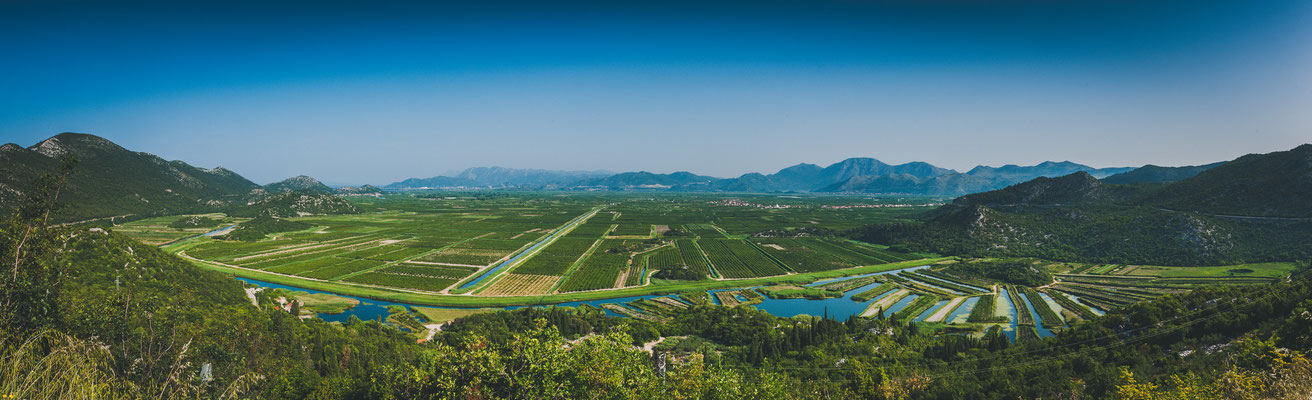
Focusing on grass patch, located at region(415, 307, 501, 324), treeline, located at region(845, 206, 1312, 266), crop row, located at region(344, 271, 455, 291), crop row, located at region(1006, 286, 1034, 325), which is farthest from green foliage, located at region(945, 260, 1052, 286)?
crop row, located at region(344, 271, 455, 291)

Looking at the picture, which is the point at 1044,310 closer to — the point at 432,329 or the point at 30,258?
the point at 432,329

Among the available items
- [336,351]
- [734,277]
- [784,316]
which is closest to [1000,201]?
[734,277]

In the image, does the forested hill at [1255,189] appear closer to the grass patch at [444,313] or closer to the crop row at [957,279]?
the crop row at [957,279]

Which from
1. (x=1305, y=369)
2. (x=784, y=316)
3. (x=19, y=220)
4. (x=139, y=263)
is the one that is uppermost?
(x=19, y=220)

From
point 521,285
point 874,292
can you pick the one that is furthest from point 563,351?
point 874,292

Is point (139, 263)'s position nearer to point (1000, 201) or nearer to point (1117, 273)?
point (1117, 273)

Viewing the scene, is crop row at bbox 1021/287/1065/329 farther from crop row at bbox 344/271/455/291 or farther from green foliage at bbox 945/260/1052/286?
crop row at bbox 344/271/455/291

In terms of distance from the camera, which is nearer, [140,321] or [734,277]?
[140,321]
